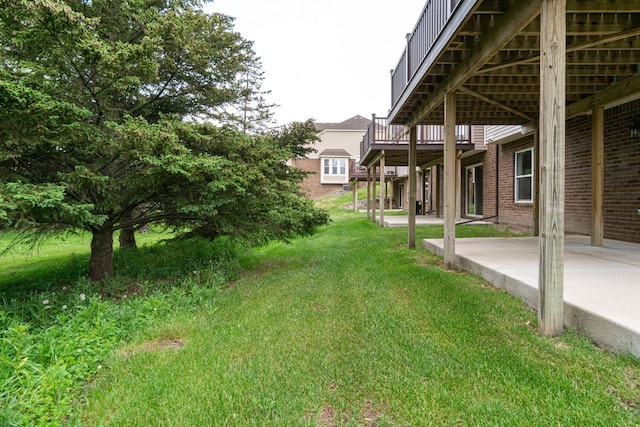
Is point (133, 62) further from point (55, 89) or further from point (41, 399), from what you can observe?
point (41, 399)

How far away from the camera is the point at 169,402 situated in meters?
2.33

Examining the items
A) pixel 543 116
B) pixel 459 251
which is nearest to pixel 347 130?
pixel 459 251

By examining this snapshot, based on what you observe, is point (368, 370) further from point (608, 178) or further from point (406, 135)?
point (406, 135)

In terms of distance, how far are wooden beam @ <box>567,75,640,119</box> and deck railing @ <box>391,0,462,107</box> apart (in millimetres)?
3410

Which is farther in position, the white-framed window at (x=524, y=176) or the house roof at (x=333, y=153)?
the house roof at (x=333, y=153)

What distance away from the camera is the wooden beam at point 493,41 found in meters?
3.52

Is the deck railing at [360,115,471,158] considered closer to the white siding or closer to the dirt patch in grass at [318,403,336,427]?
the white siding

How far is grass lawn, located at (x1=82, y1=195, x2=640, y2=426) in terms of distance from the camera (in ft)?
6.94

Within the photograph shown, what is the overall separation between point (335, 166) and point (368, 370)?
118 feet

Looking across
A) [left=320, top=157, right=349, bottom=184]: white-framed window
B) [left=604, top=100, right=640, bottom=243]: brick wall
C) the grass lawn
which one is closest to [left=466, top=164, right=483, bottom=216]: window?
[left=604, top=100, right=640, bottom=243]: brick wall

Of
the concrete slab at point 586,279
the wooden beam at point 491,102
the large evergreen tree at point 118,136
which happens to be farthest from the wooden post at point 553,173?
the large evergreen tree at point 118,136

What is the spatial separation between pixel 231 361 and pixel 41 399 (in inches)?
48.8

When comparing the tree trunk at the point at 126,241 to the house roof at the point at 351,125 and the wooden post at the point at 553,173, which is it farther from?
the house roof at the point at 351,125

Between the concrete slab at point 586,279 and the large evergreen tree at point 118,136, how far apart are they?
11.3 feet
